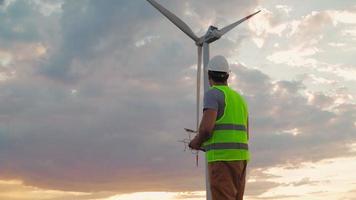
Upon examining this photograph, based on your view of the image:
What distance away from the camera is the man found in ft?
31.9

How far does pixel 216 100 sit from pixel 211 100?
0.09 m

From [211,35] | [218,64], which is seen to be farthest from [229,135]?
[211,35]

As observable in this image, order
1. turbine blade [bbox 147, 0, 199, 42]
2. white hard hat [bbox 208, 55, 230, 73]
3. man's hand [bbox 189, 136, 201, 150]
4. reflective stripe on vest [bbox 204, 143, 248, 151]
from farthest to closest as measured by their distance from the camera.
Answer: turbine blade [bbox 147, 0, 199, 42] → white hard hat [bbox 208, 55, 230, 73] → man's hand [bbox 189, 136, 201, 150] → reflective stripe on vest [bbox 204, 143, 248, 151]

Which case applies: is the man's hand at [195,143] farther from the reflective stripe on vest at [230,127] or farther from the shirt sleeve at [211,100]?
the shirt sleeve at [211,100]

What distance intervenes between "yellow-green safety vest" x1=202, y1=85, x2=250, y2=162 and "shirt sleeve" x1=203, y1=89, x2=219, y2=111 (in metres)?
0.20

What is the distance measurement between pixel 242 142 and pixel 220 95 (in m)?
0.88

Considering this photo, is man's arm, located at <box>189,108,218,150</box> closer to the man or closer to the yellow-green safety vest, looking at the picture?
the man

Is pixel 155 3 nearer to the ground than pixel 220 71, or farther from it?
farther from it

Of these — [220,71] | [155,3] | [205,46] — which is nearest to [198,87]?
[205,46]

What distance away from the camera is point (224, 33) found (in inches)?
1478

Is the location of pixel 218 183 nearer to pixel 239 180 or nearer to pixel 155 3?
pixel 239 180

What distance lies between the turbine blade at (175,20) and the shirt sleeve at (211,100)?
26986mm

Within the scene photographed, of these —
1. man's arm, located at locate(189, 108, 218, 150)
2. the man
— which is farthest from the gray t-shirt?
man's arm, located at locate(189, 108, 218, 150)

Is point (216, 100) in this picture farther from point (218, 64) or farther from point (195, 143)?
point (195, 143)
